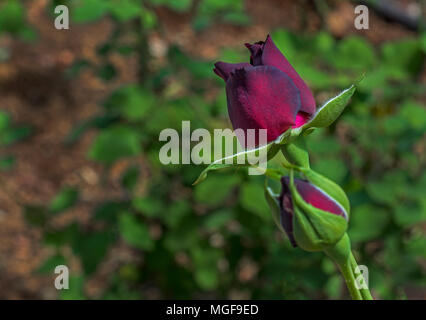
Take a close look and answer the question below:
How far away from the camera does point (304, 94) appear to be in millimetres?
565

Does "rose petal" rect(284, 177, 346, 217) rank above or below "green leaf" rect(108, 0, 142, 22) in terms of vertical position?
below

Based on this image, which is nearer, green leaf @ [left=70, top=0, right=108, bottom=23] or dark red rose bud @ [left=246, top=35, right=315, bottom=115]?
dark red rose bud @ [left=246, top=35, right=315, bottom=115]

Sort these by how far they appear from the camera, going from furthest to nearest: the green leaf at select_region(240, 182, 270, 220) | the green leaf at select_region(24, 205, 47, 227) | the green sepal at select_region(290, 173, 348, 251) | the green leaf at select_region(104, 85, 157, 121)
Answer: the green leaf at select_region(24, 205, 47, 227) → the green leaf at select_region(104, 85, 157, 121) → the green leaf at select_region(240, 182, 270, 220) → the green sepal at select_region(290, 173, 348, 251)

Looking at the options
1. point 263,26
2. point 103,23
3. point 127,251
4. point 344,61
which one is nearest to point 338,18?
point 263,26

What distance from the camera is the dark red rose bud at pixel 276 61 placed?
0.54 meters

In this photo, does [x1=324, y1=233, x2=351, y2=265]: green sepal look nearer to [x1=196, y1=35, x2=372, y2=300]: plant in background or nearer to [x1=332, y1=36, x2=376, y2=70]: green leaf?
[x1=196, y1=35, x2=372, y2=300]: plant in background

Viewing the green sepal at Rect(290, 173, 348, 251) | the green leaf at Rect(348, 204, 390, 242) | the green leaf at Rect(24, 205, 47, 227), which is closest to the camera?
the green sepal at Rect(290, 173, 348, 251)

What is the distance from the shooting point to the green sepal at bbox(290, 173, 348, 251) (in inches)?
20.5

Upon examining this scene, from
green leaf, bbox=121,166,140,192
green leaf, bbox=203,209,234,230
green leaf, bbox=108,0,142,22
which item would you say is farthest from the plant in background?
green leaf, bbox=121,166,140,192

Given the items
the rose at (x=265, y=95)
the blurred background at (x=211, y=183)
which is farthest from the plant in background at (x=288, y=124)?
the blurred background at (x=211, y=183)

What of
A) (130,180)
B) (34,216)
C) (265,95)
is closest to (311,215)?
(265,95)

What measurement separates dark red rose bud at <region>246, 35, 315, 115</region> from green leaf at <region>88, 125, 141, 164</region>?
92 centimetres
